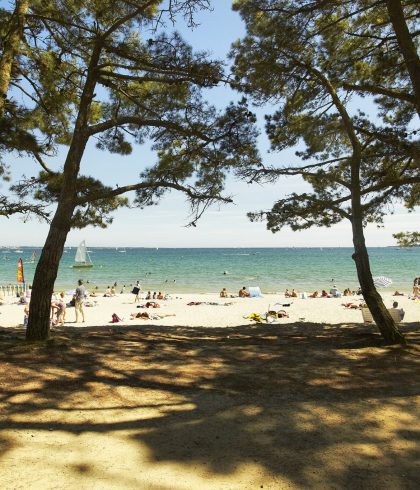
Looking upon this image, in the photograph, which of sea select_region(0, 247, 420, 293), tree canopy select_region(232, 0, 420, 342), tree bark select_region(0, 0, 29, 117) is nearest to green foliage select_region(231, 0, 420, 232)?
tree canopy select_region(232, 0, 420, 342)

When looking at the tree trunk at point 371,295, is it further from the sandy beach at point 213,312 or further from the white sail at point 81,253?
the white sail at point 81,253

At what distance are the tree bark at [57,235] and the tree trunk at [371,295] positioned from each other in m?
5.33

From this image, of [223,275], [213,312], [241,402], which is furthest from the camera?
[223,275]

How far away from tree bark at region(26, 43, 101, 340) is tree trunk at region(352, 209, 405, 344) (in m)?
5.33

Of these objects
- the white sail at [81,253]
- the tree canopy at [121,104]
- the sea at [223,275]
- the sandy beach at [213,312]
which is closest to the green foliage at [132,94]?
the tree canopy at [121,104]

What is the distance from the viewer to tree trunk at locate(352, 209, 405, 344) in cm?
711

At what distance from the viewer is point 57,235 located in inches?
264

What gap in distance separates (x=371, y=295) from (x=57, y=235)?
5.83m

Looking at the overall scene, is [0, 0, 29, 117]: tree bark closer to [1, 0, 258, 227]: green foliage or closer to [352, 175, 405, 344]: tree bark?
[1, 0, 258, 227]: green foliage

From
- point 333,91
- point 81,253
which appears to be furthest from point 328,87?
Answer: point 81,253

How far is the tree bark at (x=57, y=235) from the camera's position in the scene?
21.8ft

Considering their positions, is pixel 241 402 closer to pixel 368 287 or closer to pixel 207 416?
pixel 207 416

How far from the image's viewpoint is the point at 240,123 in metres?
6.82

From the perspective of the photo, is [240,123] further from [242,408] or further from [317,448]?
[317,448]
